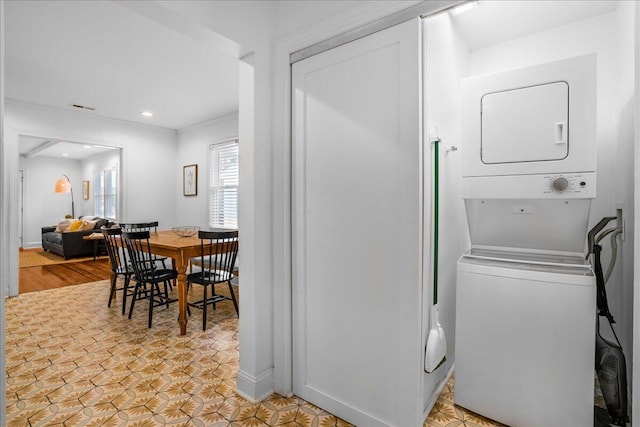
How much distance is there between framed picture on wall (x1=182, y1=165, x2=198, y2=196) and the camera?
5539mm

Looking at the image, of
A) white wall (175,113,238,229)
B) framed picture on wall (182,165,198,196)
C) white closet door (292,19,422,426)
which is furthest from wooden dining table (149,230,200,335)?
framed picture on wall (182,165,198,196)

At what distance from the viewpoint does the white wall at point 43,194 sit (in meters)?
8.89

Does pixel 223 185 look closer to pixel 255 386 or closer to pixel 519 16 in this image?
pixel 255 386

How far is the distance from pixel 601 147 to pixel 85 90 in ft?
16.5

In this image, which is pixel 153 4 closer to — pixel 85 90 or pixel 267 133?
pixel 267 133

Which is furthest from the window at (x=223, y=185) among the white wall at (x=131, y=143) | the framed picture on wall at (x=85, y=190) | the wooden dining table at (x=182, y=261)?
the framed picture on wall at (x=85, y=190)

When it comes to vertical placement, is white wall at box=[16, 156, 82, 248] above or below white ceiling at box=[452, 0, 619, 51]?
below

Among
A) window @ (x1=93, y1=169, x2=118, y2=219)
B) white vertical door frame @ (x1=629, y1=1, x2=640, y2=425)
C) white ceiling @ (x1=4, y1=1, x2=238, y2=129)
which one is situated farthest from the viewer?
window @ (x1=93, y1=169, x2=118, y2=219)

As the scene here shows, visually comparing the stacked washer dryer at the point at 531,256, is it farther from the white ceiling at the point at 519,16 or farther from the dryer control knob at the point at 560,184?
the white ceiling at the point at 519,16

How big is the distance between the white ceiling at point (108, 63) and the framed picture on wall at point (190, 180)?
104 centimetres

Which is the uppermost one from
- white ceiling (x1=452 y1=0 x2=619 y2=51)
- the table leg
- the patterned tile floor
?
white ceiling (x1=452 y1=0 x2=619 y2=51)

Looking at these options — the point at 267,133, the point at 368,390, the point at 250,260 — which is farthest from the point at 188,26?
the point at 368,390

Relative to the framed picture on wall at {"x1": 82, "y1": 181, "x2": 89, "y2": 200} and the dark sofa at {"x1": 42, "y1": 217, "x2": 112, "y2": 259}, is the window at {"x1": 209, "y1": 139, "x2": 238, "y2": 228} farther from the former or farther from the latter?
the framed picture on wall at {"x1": 82, "y1": 181, "x2": 89, "y2": 200}

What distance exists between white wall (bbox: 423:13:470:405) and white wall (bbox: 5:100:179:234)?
197 inches
